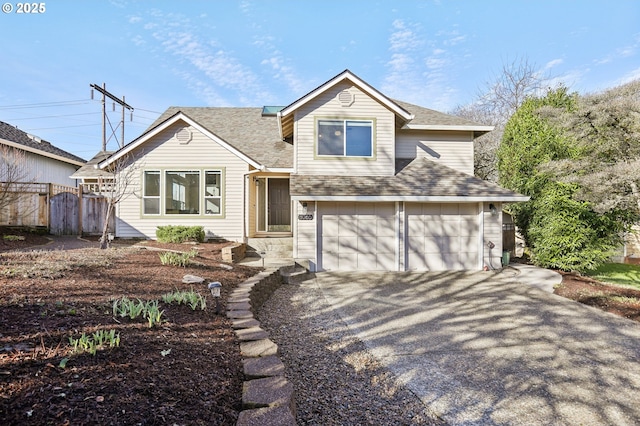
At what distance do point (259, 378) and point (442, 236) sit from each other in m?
8.65

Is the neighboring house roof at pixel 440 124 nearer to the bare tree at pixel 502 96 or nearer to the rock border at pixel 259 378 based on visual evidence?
the bare tree at pixel 502 96

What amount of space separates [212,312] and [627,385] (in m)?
4.62

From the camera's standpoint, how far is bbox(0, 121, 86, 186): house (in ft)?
56.1

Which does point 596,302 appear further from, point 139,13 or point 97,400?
point 139,13

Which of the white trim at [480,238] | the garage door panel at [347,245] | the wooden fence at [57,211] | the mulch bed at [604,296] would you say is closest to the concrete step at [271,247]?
the garage door panel at [347,245]

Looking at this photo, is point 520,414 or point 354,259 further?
point 354,259

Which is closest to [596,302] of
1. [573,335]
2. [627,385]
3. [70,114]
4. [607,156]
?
[573,335]

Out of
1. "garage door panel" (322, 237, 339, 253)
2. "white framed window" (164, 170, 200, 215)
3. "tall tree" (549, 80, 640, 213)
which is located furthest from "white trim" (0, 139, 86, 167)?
"tall tree" (549, 80, 640, 213)

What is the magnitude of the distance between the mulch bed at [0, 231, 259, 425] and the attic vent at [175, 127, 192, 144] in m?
7.88

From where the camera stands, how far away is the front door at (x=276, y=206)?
14.0 metres

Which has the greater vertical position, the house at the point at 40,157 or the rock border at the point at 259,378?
the house at the point at 40,157

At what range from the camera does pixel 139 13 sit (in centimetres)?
1043

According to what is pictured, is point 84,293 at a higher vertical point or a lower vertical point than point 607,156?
lower

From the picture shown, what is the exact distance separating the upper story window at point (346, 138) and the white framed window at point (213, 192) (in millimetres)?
3813
